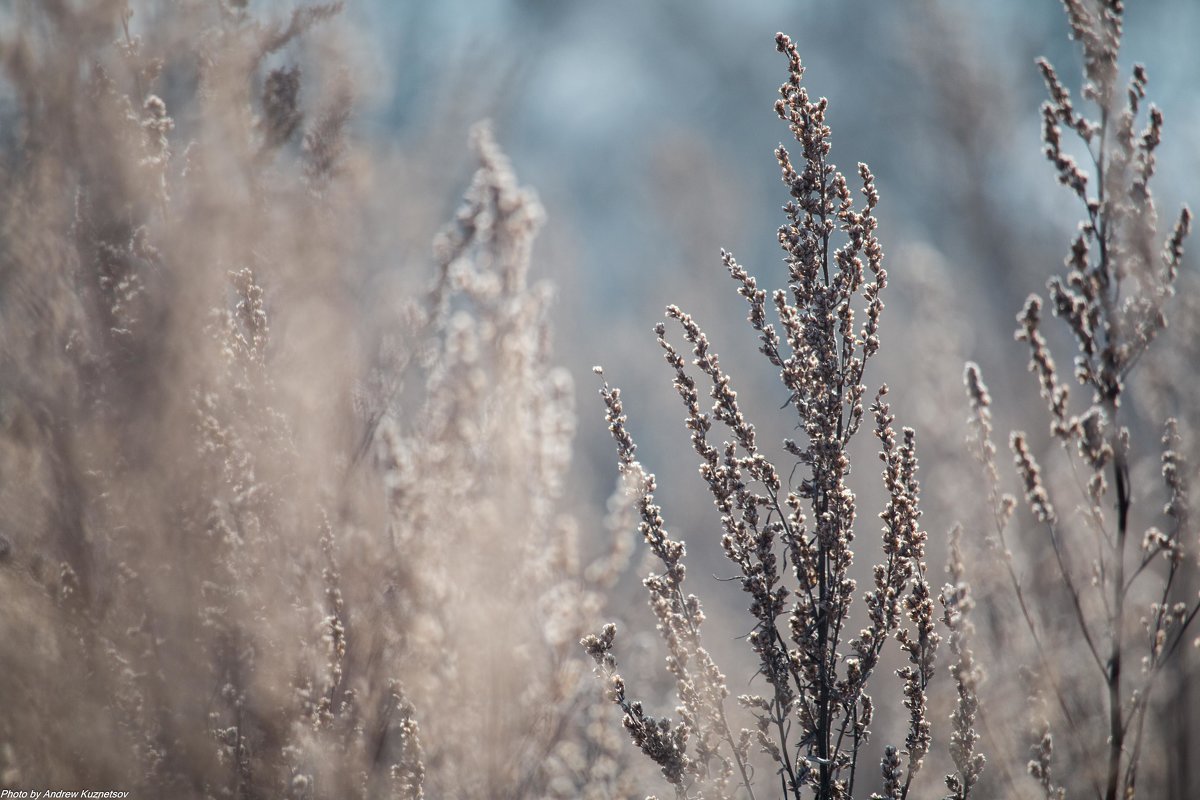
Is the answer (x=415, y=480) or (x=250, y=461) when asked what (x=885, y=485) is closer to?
(x=415, y=480)

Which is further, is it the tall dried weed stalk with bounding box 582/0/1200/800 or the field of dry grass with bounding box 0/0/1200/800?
the field of dry grass with bounding box 0/0/1200/800

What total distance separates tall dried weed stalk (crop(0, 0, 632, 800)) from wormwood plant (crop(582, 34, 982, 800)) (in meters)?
0.80

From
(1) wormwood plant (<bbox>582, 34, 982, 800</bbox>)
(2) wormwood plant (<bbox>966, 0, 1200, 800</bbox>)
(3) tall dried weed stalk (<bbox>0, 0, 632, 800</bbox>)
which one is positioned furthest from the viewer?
(3) tall dried weed stalk (<bbox>0, 0, 632, 800</bbox>)

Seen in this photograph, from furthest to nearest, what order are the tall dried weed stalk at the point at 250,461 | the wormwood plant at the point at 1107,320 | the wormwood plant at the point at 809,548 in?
the tall dried weed stalk at the point at 250,461, the wormwood plant at the point at 809,548, the wormwood plant at the point at 1107,320

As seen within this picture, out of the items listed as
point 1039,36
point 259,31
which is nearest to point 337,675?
point 259,31

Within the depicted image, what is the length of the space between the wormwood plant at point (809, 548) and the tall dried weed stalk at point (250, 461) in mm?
799

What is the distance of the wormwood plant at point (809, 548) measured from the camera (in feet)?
6.24

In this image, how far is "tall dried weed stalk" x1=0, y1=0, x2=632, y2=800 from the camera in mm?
2172

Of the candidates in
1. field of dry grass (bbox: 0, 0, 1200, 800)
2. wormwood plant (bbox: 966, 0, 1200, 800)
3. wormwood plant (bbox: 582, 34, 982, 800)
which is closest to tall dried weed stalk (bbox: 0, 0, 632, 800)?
field of dry grass (bbox: 0, 0, 1200, 800)

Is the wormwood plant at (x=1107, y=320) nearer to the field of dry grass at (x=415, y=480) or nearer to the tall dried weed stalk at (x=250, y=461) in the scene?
the field of dry grass at (x=415, y=480)

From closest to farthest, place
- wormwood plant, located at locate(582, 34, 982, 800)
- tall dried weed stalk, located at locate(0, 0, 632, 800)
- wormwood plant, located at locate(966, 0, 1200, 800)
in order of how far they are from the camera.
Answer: wormwood plant, located at locate(966, 0, 1200, 800) → wormwood plant, located at locate(582, 34, 982, 800) → tall dried weed stalk, located at locate(0, 0, 632, 800)

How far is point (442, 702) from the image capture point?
257 cm

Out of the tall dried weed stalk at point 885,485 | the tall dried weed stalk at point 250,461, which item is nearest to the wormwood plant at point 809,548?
the tall dried weed stalk at point 885,485

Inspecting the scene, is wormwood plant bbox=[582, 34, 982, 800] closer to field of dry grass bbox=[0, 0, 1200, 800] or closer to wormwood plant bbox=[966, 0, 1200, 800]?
field of dry grass bbox=[0, 0, 1200, 800]
